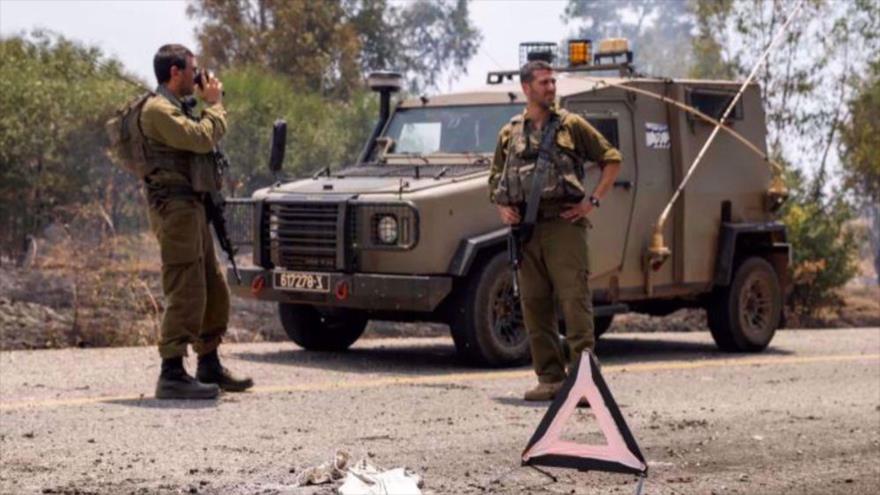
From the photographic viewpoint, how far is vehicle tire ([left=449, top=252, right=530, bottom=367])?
1167 cm

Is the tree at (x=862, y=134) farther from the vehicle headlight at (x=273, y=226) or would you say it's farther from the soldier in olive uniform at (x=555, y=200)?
the soldier in olive uniform at (x=555, y=200)

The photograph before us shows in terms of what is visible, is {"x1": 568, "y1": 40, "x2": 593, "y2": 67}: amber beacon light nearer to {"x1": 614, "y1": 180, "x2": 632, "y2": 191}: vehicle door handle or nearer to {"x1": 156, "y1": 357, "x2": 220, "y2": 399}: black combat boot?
{"x1": 614, "y1": 180, "x2": 632, "y2": 191}: vehicle door handle

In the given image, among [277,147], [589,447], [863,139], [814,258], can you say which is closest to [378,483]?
[589,447]

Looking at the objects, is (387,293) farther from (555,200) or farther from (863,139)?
(863,139)

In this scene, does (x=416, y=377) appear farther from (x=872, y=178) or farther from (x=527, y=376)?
(x=872, y=178)

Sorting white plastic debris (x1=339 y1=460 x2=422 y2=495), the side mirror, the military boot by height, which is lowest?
the military boot

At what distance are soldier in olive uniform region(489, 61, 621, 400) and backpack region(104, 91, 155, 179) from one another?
199 cm

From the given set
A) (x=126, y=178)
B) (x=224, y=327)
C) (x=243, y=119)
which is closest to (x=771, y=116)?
(x=243, y=119)

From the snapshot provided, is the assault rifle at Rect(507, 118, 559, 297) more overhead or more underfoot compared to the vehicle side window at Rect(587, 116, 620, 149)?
more underfoot

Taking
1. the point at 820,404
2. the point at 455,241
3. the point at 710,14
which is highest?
the point at 710,14

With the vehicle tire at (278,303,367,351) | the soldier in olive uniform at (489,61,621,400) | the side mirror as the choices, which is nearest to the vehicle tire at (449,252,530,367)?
the vehicle tire at (278,303,367,351)

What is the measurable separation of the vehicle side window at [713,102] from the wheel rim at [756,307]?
1367mm

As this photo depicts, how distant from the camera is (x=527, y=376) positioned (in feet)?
37.6

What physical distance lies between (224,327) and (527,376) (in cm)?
241
